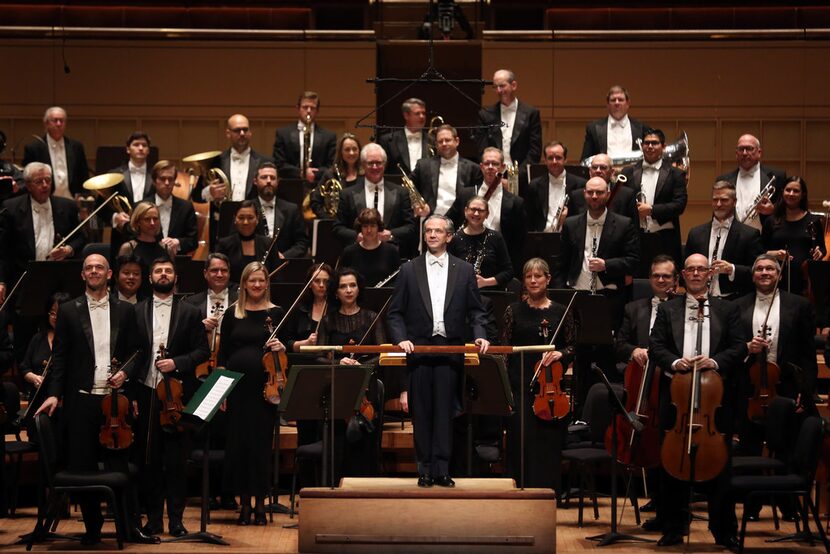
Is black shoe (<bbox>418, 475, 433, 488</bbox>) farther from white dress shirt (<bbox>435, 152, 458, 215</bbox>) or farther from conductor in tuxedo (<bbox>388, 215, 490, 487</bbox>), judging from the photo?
white dress shirt (<bbox>435, 152, 458, 215</bbox>)

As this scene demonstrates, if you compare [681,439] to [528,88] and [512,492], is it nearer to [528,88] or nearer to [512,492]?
[512,492]

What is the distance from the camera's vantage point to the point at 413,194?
7539 millimetres

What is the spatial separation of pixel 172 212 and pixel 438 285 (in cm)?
251

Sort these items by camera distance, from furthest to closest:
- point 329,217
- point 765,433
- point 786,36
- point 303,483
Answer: point 786,36
point 329,217
point 303,483
point 765,433

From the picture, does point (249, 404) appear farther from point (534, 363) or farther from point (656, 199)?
point (656, 199)

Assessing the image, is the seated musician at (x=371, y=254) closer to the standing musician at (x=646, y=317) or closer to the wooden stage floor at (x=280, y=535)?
the standing musician at (x=646, y=317)

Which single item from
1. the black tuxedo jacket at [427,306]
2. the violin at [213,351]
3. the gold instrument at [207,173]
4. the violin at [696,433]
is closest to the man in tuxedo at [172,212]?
the gold instrument at [207,173]

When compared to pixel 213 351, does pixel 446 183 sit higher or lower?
higher

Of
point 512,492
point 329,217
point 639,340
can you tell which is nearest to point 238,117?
point 329,217

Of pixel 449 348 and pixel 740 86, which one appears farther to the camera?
pixel 740 86

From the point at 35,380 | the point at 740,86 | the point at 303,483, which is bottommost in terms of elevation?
the point at 303,483

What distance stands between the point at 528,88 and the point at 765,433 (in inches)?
205

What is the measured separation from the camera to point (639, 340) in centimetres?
620

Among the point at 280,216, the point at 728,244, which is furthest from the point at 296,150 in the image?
the point at 728,244
